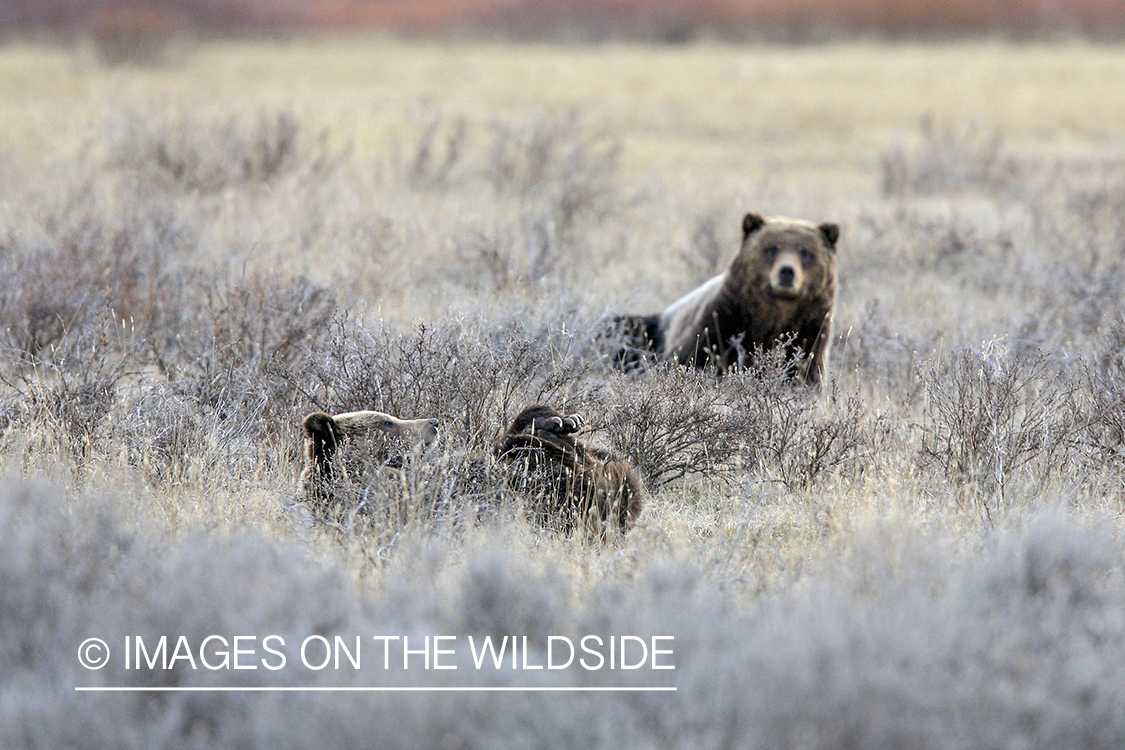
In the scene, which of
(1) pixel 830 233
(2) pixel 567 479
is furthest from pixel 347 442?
(1) pixel 830 233

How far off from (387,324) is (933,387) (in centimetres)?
363

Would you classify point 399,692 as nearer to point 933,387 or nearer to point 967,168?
point 933,387

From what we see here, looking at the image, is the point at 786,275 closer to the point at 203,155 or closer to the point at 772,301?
the point at 772,301

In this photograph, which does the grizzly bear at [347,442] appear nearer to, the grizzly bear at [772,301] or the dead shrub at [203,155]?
the grizzly bear at [772,301]

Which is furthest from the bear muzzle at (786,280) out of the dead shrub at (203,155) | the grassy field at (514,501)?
the dead shrub at (203,155)

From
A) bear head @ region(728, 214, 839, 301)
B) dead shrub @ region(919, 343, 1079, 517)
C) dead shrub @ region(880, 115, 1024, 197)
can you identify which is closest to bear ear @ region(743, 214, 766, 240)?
bear head @ region(728, 214, 839, 301)

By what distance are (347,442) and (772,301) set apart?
11.4ft

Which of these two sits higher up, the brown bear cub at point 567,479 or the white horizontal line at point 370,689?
the white horizontal line at point 370,689

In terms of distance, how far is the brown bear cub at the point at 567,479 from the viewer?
4.38 m

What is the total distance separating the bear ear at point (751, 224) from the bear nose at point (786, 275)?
2.19 ft

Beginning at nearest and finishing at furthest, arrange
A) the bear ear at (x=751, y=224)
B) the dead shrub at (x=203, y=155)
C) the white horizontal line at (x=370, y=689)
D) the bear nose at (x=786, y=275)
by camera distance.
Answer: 1. the white horizontal line at (x=370, y=689)
2. the bear nose at (x=786, y=275)
3. the bear ear at (x=751, y=224)
4. the dead shrub at (x=203, y=155)

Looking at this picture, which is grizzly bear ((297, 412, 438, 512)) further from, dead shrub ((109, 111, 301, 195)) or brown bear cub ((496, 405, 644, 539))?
dead shrub ((109, 111, 301, 195))

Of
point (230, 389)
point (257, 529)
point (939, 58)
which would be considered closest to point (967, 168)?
point (230, 389)

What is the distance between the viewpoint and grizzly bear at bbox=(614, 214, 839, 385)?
6.92 meters
